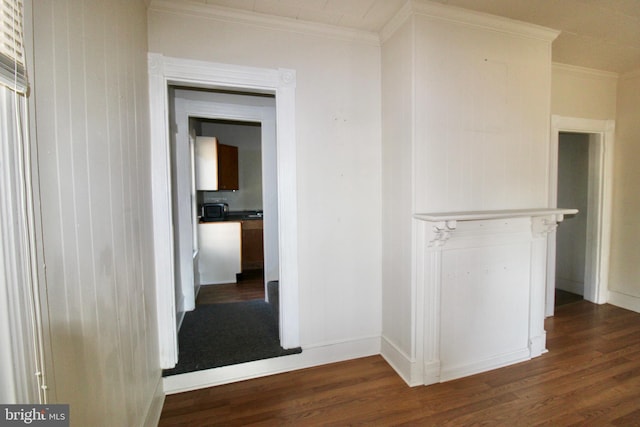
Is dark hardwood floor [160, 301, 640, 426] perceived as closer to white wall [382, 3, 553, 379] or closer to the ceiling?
white wall [382, 3, 553, 379]

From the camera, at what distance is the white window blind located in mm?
620

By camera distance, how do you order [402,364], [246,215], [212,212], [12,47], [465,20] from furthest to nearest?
1. [246,215]
2. [212,212]
3. [402,364]
4. [465,20]
5. [12,47]

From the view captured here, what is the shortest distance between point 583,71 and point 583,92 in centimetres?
22

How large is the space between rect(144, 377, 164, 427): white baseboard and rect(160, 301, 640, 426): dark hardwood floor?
0.04m

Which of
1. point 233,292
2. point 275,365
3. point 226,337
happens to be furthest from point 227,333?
point 233,292

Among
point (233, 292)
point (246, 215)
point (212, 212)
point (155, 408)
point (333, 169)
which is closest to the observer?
point (155, 408)

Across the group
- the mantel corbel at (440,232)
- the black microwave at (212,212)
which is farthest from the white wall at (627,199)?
the black microwave at (212,212)

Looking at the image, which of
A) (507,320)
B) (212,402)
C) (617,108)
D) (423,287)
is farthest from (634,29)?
(212,402)

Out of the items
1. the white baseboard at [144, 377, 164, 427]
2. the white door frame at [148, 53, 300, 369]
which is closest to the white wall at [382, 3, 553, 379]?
the white door frame at [148, 53, 300, 369]

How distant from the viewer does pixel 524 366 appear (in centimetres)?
223

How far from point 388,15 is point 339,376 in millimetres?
2655

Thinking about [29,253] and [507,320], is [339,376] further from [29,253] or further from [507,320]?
[29,253]

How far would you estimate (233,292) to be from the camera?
12.0 ft

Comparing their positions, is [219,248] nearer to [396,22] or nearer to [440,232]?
[440,232]
